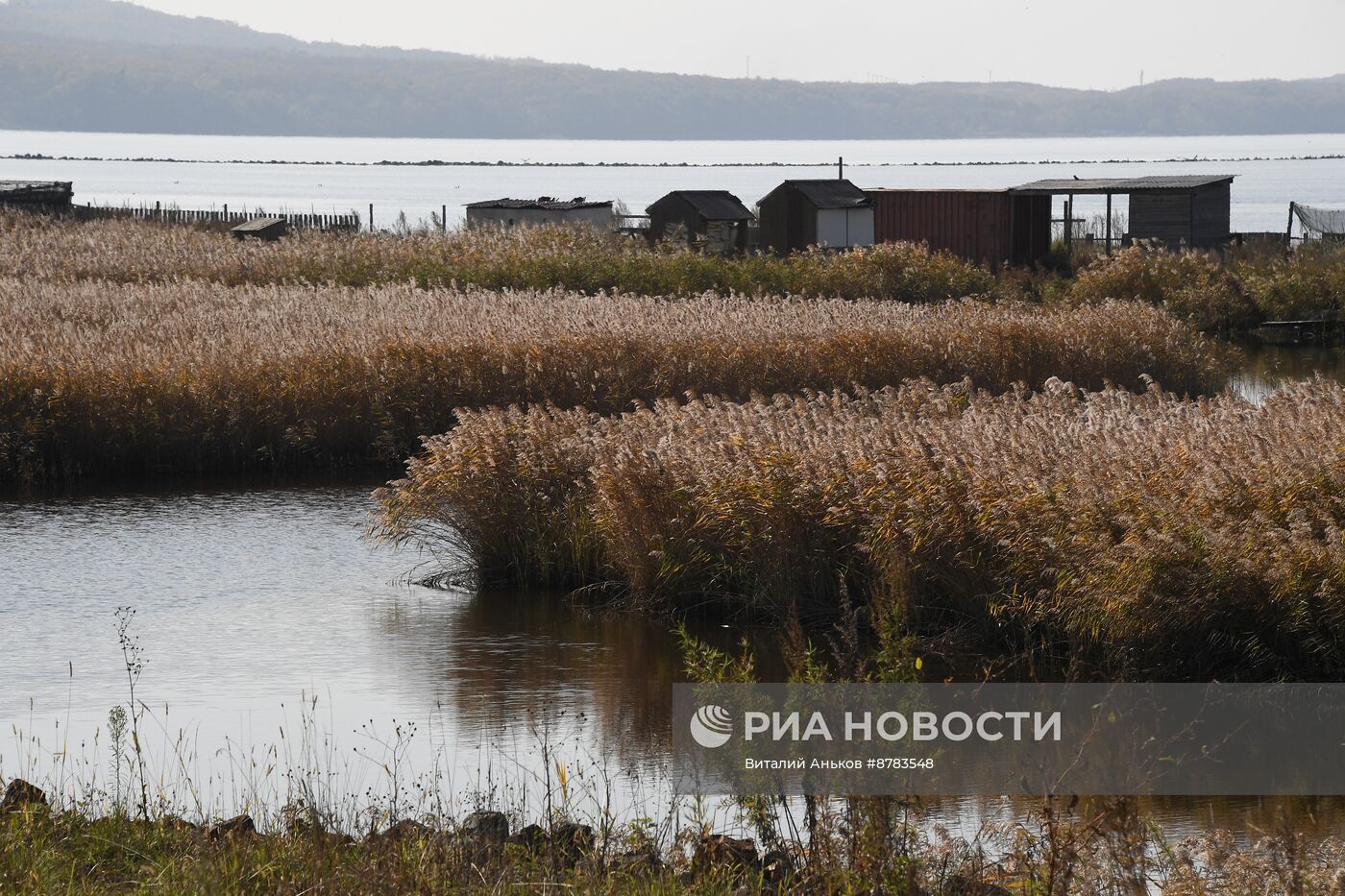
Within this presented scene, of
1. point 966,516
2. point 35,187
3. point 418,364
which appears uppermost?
point 35,187

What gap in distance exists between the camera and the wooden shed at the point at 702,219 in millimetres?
44438

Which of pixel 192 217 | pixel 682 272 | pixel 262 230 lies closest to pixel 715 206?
pixel 682 272

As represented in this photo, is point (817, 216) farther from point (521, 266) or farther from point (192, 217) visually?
point (192, 217)

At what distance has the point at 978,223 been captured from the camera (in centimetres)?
4494

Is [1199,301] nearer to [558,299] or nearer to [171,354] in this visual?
[558,299]

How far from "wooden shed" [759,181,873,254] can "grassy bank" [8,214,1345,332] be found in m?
5.74

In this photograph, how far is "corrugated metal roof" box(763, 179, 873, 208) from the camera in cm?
4475

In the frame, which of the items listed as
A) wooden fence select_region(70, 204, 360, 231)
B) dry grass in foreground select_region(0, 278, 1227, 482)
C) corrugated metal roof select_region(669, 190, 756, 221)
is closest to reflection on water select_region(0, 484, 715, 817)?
dry grass in foreground select_region(0, 278, 1227, 482)

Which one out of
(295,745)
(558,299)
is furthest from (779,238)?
(295,745)

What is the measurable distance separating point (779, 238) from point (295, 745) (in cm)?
3650

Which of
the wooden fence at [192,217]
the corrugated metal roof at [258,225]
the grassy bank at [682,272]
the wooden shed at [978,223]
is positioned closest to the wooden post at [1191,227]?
the wooden shed at [978,223]

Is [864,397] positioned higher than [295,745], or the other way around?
[864,397]

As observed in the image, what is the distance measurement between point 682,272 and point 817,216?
10.2 meters

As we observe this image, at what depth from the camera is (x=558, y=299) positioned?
28688 millimetres
